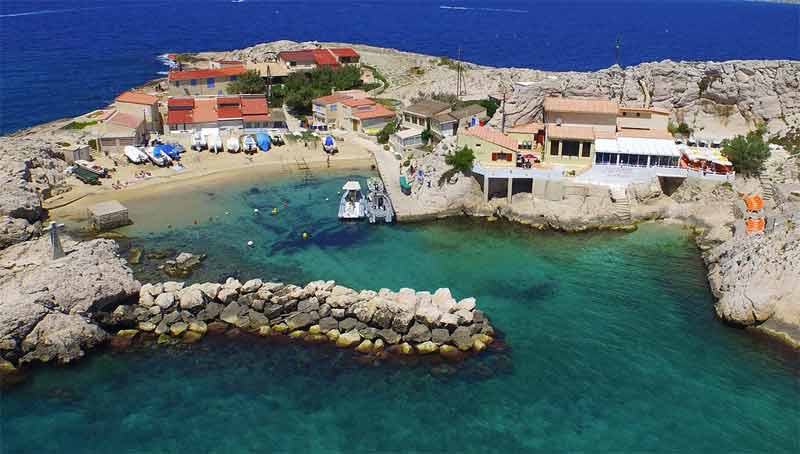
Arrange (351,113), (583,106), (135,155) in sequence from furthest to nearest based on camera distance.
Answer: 1. (351,113)
2. (135,155)
3. (583,106)

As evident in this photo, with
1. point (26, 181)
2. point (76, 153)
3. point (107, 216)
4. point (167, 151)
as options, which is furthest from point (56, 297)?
point (167, 151)

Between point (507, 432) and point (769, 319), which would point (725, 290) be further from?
point (507, 432)

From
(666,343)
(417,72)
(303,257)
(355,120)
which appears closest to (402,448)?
(666,343)

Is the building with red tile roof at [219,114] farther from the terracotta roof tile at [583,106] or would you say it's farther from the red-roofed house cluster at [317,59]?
the terracotta roof tile at [583,106]

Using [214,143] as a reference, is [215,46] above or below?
above

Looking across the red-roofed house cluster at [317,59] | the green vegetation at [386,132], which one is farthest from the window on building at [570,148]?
the red-roofed house cluster at [317,59]

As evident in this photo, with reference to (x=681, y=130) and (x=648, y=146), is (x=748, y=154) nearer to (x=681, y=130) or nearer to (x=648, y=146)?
(x=648, y=146)
